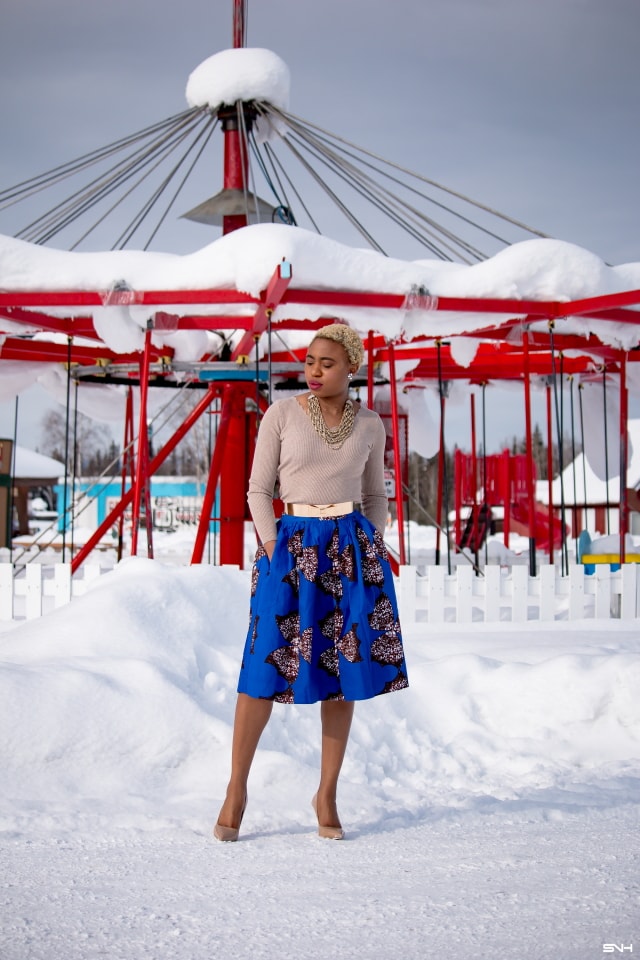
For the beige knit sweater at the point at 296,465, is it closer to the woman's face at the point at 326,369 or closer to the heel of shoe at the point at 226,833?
the woman's face at the point at 326,369

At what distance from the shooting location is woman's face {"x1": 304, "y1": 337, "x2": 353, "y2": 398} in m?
3.02

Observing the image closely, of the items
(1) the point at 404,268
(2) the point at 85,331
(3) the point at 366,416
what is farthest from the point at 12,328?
(3) the point at 366,416

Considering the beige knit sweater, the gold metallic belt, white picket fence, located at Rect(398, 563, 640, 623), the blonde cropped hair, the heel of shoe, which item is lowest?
the heel of shoe

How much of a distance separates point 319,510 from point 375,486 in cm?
28

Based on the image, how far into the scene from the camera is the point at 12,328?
28.9 feet

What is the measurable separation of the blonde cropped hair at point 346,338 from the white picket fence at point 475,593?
410 centimetres

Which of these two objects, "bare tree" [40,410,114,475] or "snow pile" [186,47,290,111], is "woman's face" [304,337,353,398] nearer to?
"snow pile" [186,47,290,111]

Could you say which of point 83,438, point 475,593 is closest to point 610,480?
point 475,593

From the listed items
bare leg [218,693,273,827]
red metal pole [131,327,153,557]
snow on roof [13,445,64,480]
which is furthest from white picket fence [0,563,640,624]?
snow on roof [13,445,64,480]

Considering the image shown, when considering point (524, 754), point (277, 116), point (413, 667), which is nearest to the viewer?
point (524, 754)

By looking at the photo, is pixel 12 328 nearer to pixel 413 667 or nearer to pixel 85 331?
pixel 85 331

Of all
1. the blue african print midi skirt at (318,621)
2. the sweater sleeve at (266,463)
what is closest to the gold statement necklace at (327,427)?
the sweater sleeve at (266,463)

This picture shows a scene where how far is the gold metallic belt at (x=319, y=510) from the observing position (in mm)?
2971

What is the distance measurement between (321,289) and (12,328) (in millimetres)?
3002
